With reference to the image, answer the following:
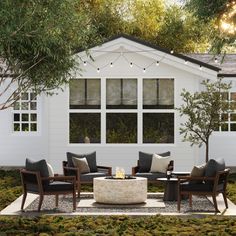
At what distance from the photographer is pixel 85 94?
77.2 feet

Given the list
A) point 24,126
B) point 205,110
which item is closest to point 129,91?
point 205,110

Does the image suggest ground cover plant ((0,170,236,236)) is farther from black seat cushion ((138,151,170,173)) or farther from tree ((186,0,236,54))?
black seat cushion ((138,151,170,173))

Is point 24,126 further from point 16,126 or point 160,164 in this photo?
point 160,164

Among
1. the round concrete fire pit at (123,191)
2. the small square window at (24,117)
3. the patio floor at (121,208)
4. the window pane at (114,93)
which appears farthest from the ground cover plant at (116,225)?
the small square window at (24,117)

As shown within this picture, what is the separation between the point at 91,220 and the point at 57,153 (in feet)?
33.3

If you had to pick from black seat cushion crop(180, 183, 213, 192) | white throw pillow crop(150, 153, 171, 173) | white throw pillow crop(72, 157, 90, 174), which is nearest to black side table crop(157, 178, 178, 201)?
black seat cushion crop(180, 183, 213, 192)

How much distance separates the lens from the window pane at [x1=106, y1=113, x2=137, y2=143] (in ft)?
77.4

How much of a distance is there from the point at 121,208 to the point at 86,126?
8.11 metres

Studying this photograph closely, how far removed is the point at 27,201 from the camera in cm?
1678

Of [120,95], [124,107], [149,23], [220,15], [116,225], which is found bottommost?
[116,225]

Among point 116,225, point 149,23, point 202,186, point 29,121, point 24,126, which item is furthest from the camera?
point 149,23

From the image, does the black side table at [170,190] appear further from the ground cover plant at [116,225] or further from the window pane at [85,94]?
the window pane at [85,94]

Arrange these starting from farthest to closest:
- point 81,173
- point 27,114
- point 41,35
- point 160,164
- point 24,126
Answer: point 24,126 → point 27,114 → point 160,164 → point 81,173 → point 41,35

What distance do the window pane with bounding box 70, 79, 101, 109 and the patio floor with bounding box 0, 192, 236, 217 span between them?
21.7 ft
